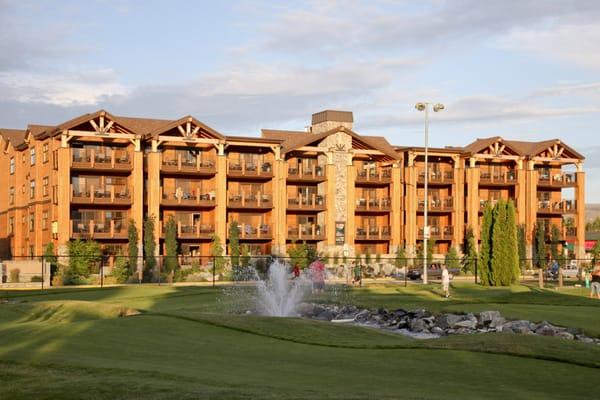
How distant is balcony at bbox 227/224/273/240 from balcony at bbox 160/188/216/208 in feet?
11.4

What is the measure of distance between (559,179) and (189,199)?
1615 inches

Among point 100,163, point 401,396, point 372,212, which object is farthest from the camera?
point 372,212

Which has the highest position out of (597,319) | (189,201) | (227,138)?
(227,138)

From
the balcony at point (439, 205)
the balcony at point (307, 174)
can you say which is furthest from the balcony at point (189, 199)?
the balcony at point (439, 205)

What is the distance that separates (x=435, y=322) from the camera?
30.2 m

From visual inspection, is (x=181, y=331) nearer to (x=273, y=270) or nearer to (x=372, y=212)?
(x=273, y=270)

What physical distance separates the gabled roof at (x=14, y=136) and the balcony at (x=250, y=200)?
1988cm

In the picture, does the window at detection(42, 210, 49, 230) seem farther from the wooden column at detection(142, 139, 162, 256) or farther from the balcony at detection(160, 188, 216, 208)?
the balcony at detection(160, 188, 216, 208)

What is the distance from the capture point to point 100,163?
67.4 metres

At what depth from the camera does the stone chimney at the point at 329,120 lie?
8312cm

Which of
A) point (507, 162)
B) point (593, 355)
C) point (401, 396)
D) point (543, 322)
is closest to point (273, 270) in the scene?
point (543, 322)

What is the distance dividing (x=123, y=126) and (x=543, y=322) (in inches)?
1808

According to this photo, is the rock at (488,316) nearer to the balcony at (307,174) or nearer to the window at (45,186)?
the balcony at (307,174)

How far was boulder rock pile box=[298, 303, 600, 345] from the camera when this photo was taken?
27.2 meters
